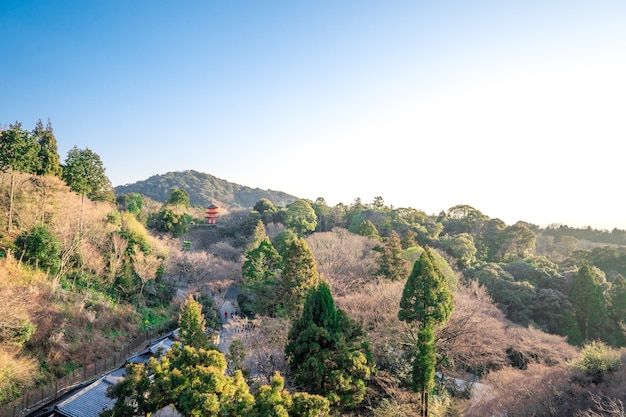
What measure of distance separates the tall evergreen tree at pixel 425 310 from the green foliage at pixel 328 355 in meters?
1.65

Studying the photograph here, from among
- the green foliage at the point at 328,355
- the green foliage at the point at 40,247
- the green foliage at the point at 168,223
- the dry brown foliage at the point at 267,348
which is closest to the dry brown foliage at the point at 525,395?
the green foliage at the point at 328,355

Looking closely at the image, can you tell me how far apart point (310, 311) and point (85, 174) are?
23374 mm

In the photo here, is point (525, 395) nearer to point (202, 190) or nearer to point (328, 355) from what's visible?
point (328, 355)

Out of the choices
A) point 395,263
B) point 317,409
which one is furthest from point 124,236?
point 317,409

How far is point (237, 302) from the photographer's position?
26.2 meters

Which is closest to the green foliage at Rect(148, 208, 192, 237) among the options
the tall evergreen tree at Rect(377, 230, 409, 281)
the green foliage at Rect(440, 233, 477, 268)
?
the tall evergreen tree at Rect(377, 230, 409, 281)

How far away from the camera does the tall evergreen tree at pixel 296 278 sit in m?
18.7

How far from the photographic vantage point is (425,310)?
451 inches

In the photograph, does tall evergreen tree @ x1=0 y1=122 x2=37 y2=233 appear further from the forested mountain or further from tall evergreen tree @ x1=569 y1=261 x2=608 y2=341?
the forested mountain

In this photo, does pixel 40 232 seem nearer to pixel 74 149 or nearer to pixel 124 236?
pixel 124 236

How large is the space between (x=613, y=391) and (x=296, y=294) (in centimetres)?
1332

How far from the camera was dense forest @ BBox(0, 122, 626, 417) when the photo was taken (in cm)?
980

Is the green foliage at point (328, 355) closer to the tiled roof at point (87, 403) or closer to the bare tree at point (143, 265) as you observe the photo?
the tiled roof at point (87, 403)

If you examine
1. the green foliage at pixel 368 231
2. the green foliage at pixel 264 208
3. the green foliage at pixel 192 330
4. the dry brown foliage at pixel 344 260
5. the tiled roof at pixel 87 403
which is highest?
the green foliage at pixel 264 208
